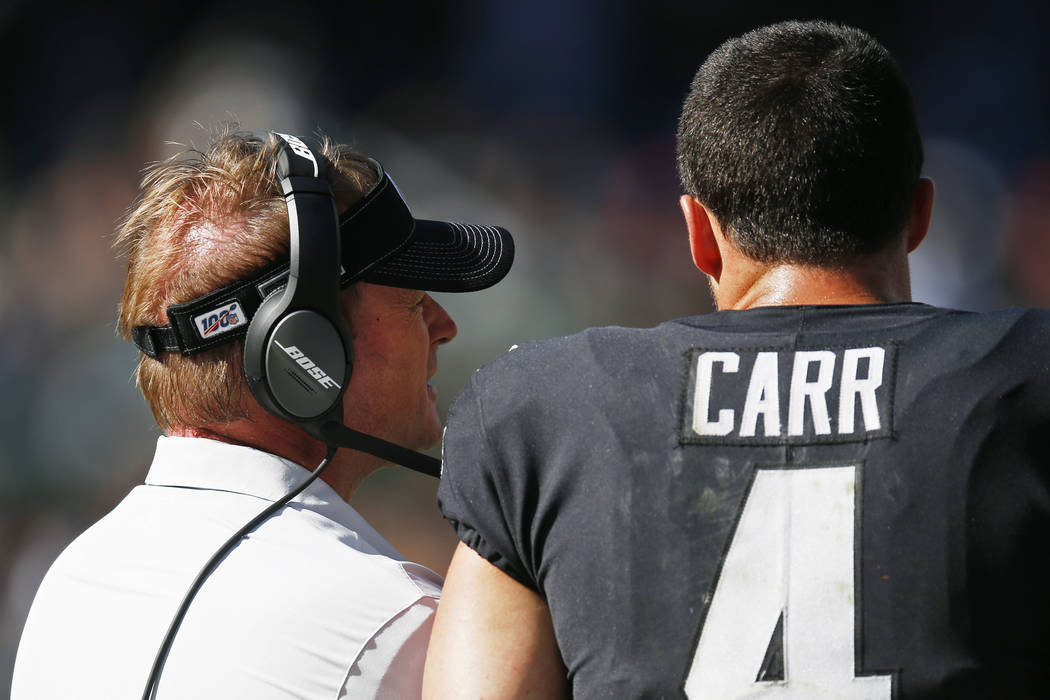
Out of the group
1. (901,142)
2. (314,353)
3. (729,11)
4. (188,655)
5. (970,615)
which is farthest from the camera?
(729,11)

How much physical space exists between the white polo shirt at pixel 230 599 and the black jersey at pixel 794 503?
236mm

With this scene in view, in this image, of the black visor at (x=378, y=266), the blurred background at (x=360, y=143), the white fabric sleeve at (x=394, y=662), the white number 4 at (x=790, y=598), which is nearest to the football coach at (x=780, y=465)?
the white number 4 at (x=790, y=598)

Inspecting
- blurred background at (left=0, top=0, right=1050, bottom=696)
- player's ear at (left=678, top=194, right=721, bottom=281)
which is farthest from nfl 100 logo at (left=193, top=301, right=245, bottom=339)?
blurred background at (left=0, top=0, right=1050, bottom=696)

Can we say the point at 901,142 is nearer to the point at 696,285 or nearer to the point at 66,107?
the point at 696,285

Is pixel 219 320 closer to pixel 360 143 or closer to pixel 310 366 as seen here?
pixel 310 366

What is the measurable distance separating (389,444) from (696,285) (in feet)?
10.3

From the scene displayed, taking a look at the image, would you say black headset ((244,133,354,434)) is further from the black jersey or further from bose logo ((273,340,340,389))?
the black jersey

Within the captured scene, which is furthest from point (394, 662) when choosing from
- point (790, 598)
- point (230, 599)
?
point (790, 598)

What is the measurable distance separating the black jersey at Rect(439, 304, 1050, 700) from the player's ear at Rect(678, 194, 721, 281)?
0.42 ft

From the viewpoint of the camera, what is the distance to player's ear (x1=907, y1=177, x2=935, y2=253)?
40.8 inches

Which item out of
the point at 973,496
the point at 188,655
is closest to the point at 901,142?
the point at 973,496

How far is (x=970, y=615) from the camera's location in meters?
0.85

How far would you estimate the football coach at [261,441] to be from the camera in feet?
3.60

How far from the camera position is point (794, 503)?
884 millimetres
